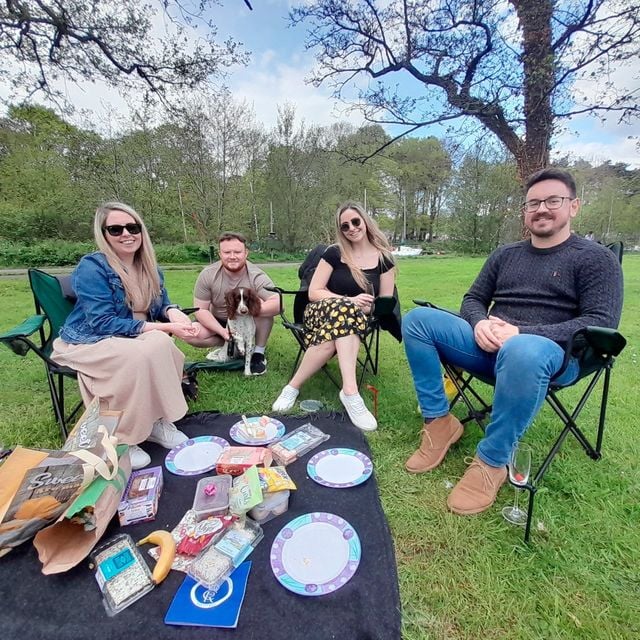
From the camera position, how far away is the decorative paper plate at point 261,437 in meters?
1.86

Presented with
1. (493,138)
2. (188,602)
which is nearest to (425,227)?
(493,138)

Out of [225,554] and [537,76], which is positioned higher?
[537,76]

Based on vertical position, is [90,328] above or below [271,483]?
above

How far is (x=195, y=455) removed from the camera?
1.75m

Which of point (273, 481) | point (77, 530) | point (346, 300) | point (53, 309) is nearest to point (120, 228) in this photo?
point (53, 309)

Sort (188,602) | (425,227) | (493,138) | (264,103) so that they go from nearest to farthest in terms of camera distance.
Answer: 1. (188,602)
2. (493,138)
3. (264,103)
4. (425,227)

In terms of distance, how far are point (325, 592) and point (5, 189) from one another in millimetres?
Result: 17559

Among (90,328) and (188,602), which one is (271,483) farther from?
(90,328)

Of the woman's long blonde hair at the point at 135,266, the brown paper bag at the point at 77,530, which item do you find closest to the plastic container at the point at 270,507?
the brown paper bag at the point at 77,530

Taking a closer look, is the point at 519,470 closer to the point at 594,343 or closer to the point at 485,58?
the point at 594,343

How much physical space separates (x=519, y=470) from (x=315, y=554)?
80 cm

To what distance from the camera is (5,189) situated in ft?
42.6

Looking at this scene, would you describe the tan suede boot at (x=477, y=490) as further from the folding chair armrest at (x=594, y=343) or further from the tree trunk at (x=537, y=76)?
the tree trunk at (x=537, y=76)

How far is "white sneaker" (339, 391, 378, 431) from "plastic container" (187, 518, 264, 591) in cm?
84
